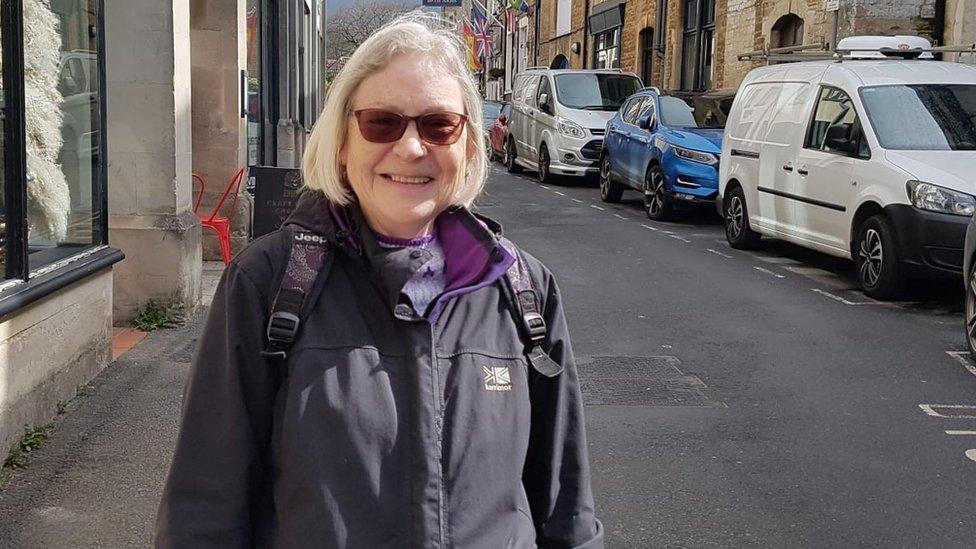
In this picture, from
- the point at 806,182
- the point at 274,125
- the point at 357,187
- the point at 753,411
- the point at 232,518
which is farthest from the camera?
the point at 274,125

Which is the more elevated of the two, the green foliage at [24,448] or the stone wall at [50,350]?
the stone wall at [50,350]

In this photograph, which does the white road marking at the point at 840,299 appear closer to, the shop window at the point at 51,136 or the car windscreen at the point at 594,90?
the shop window at the point at 51,136

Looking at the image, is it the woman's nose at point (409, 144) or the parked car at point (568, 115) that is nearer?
the woman's nose at point (409, 144)

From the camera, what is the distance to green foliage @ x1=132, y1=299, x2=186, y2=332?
25.4 ft

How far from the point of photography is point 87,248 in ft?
21.0

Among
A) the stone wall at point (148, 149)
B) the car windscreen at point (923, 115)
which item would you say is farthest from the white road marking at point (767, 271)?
the stone wall at point (148, 149)

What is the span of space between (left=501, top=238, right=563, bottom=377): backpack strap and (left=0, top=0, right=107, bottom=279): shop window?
3.82 m

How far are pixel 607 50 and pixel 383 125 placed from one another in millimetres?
35322

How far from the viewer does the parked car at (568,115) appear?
66.3 ft

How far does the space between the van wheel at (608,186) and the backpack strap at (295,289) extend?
635 inches

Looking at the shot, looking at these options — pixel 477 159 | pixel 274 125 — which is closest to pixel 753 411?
pixel 477 159

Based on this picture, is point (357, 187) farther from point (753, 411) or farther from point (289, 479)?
point (753, 411)

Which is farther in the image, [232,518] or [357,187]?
[357,187]

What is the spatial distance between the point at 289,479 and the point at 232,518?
12 centimetres
